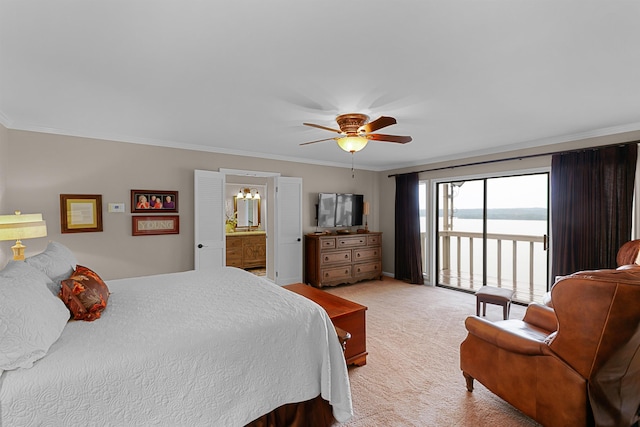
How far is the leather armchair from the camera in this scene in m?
1.53

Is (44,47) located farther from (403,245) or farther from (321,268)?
(403,245)

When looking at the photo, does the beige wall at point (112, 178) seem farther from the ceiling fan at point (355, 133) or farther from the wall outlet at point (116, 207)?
the ceiling fan at point (355, 133)

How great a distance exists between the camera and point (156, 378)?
1.44 meters

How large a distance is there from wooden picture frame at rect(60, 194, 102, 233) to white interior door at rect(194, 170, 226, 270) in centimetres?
118

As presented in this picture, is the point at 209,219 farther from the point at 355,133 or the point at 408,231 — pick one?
the point at 408,231

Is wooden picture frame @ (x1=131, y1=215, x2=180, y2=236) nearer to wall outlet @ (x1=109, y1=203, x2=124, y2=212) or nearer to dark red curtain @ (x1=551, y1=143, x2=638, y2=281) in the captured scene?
wall outlet @ (x1=109, y1=203, x2=124, y2=212)

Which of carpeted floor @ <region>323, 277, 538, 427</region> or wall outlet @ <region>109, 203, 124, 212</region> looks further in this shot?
wall outlet @ <region>109, 203, 124, 212</region>

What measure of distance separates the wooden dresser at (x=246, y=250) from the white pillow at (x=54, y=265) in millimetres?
4533

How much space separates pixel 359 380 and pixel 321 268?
295 centimetres

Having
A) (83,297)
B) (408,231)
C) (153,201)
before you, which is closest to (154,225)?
(153,201)

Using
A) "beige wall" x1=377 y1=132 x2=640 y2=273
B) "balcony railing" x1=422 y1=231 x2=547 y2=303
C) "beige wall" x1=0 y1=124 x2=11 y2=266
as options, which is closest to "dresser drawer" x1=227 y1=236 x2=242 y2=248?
"beige wall" x1=377 y1=132 x2=640 y2=273

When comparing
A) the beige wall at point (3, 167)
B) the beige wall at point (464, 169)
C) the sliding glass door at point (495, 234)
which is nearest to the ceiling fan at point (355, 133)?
the beige wall at point (464, 169)

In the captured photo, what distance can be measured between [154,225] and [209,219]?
75 centimetres

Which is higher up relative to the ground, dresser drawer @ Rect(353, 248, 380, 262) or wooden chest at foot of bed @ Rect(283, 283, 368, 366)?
dresser drawer @ Rect(353, 248, 380, 262)
